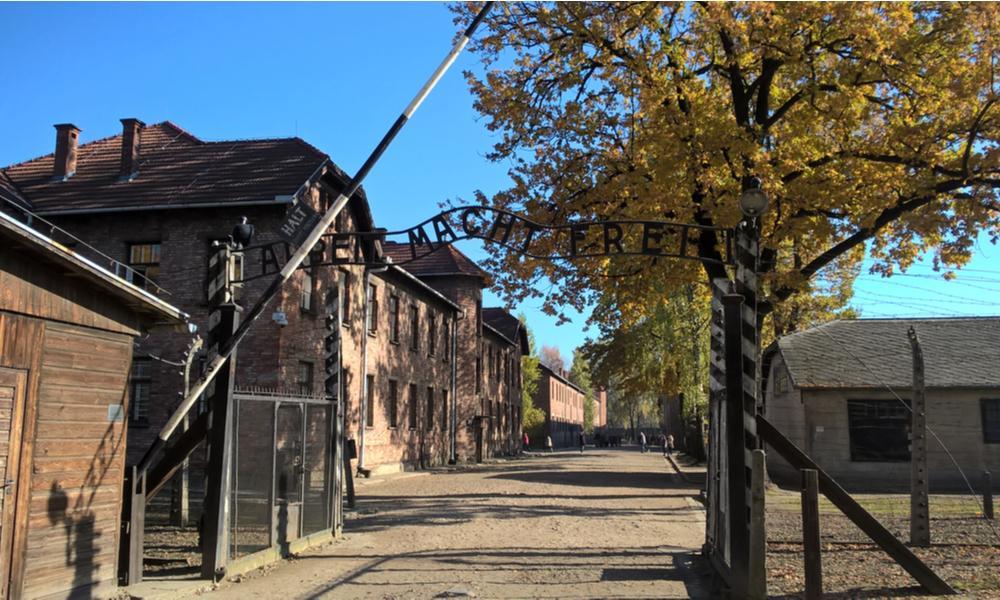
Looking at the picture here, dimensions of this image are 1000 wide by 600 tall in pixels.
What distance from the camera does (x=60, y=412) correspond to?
760 cm

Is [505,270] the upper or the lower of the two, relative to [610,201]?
lower

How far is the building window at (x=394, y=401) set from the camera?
101ft

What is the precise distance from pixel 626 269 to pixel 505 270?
275 centimetres

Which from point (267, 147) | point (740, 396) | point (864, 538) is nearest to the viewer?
point (740, 396)

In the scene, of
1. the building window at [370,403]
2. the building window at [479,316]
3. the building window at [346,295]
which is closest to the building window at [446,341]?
the building window at [479,316]

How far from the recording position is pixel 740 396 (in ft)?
28.4

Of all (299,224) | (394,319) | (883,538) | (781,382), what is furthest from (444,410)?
(883,538)

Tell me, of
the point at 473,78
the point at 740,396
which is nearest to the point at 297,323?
the point at 473,78

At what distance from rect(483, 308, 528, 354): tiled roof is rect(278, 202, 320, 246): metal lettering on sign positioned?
153ft

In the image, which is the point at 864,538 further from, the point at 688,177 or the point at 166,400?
the point at 166,400

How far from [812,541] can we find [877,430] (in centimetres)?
1989

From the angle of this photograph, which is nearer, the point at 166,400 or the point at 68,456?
the point at 68,456

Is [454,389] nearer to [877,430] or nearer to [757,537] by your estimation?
[877,430]

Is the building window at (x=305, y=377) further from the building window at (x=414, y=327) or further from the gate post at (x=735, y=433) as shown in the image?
the gate post at (x=735, y=433)
